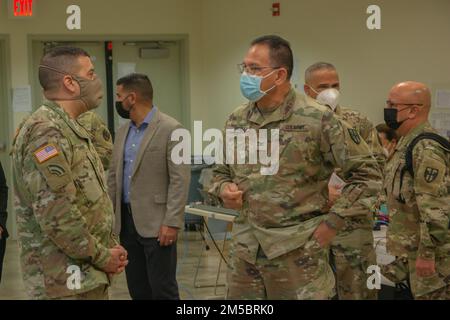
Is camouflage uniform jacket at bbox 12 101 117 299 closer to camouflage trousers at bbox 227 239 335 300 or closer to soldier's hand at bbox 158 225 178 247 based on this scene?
camouflage trousers at bbox 227 239 335 300

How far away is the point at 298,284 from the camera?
2.91 meters

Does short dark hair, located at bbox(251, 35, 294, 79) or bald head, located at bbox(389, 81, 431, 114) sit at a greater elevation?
short dark hair, located at bbox(251, 35, 294, 79)

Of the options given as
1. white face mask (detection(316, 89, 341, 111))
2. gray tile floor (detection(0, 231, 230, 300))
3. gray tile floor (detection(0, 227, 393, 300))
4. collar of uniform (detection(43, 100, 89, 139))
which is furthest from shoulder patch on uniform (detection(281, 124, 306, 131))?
gray tile floor (detection(0, 231, 230, 300))

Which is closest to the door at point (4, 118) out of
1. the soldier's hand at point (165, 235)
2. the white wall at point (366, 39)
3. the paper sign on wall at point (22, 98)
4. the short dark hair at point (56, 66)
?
the paper sign on wall at point (22, 98)

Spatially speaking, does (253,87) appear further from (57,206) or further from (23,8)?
(23,8)

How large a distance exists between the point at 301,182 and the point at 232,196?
314 mm

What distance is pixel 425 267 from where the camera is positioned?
3.34m

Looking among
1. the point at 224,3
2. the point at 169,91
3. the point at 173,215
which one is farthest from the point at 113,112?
the point at 173,215

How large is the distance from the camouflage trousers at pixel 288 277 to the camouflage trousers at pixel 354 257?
89 centimetres

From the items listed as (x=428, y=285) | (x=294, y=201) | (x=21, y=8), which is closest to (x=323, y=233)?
(x=294, y=201)

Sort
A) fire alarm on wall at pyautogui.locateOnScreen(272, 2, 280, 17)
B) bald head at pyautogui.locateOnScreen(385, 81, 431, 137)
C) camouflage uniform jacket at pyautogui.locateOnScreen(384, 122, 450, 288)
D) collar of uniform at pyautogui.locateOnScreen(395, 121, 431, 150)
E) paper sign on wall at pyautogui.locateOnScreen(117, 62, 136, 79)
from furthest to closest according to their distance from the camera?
paper sign on wall at pyautogui.locateOnScreen(117, 62, 136, 79) < fire alarm on wall at pyautogui.locateOnScreen(272, 2, 280, 17) < bald head at pyautogui.locateOnScreen(385, 81, 431, 137) < collar of uniform at pyautogui.locateOnScreen(395, 121, 431, 150) < camouflage uniform jacket at pyautogui.locateOnScreen(384, 122, 450, 288)

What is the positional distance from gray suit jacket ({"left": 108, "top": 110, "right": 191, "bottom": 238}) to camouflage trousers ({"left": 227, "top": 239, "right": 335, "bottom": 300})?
114cm

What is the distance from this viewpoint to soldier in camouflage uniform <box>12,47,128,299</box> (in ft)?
8.59

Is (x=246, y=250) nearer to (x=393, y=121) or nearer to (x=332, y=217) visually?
(x=332, y=217)
